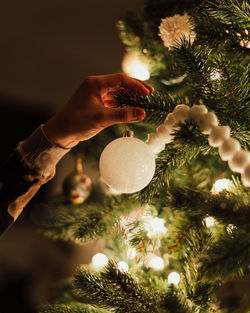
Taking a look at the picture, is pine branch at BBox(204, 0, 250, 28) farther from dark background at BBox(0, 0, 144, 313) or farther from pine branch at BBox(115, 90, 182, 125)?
dark background at BBox(0, 0, 144, 313)

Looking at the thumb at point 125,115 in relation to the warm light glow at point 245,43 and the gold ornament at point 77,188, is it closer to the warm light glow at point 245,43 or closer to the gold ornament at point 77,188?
the warm light glow at point 245,43

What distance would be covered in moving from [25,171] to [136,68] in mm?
412

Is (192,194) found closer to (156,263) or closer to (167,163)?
(167,163)

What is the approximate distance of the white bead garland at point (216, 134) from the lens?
12.5 inches

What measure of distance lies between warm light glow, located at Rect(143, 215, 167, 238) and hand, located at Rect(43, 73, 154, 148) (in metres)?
0.21

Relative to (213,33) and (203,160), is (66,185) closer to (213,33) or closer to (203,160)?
(203,160)

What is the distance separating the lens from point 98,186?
82cm

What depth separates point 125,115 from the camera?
15.4 inches

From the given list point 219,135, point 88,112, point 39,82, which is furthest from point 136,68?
point 39,82

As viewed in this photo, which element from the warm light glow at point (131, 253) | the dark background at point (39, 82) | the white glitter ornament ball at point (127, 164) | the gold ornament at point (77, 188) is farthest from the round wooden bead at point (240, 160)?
the dark background at point (39, 82)

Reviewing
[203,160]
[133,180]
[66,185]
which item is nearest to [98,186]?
[66,185]

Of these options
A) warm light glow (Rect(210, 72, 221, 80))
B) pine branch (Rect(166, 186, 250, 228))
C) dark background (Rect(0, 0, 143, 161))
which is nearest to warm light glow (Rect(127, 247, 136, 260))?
pine branch (Rect(166, 186, 250, 228))

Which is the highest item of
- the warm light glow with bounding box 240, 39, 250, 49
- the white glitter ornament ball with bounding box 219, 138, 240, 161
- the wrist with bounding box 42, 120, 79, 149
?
the warm light glow with bounding box 240, 39, 250, 49

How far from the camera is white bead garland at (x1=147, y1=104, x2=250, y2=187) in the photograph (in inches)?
12.5
